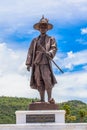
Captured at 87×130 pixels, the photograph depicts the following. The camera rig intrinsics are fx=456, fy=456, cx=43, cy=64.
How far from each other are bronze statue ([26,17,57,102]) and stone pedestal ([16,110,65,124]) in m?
0.67

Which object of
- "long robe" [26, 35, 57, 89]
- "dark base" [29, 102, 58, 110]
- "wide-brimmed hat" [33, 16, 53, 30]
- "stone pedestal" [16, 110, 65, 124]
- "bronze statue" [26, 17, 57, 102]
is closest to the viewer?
"stone pedestal" [16, 110, 65, 124]

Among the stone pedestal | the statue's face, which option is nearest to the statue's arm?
the statue's face

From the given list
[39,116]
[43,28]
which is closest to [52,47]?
[43,28]

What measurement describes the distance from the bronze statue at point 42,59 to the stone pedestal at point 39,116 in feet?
2.20

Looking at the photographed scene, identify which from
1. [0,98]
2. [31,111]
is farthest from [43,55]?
[0,98]

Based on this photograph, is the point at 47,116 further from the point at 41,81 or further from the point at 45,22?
the point at 45,22

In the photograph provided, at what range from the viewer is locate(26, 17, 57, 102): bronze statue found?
13.6 metres

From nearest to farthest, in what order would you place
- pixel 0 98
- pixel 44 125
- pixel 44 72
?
pixel 44 125 < pixel 44 72 < pixel 0 98

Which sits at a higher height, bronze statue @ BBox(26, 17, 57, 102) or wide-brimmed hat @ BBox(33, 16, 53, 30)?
wide-brimmed hat @ BBox(33, 16, 53, 30)

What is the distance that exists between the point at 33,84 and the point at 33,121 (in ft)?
4.43

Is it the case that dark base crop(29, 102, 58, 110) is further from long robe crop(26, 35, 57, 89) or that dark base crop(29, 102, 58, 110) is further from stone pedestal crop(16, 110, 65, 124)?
long robe crop(26, 35, 57, 89)

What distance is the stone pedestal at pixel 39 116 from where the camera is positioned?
1285 cm

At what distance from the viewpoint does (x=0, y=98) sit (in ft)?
289

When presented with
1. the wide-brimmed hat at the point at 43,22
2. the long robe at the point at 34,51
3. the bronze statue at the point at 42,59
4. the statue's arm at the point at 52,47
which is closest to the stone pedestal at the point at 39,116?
the bronze statue at the point at 42,59
